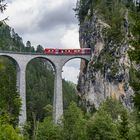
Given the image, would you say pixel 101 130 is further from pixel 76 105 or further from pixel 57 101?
pixel 57 101

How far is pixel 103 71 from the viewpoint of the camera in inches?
3460

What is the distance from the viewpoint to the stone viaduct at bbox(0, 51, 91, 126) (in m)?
82.9

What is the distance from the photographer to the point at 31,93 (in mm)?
123562

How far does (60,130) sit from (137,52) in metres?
38.2

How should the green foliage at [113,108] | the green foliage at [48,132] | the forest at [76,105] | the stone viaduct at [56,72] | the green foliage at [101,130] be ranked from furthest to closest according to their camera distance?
1. the stone viaduct at [56,72]
2. the green foliage at [113,108]
3. the green foliage at [48,132]
4. the green foliage at [101,130]
5. the forest at [76,105]

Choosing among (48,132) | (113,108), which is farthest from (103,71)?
(48,132)

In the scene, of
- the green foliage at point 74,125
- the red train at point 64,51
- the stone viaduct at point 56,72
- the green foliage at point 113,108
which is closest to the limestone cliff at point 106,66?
the red train at point 64,51

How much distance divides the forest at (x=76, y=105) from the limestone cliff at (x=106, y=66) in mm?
531

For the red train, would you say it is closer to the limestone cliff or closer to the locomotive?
the locomotive

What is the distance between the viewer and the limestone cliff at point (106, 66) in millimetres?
85812

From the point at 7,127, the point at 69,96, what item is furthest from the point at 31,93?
the point at 7,127

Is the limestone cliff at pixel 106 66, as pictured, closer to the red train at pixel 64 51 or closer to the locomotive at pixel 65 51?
the locomotive at pixel 65 51

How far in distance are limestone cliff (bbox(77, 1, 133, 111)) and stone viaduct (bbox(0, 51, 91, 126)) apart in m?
3.92

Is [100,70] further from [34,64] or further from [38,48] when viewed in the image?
[38,48]
